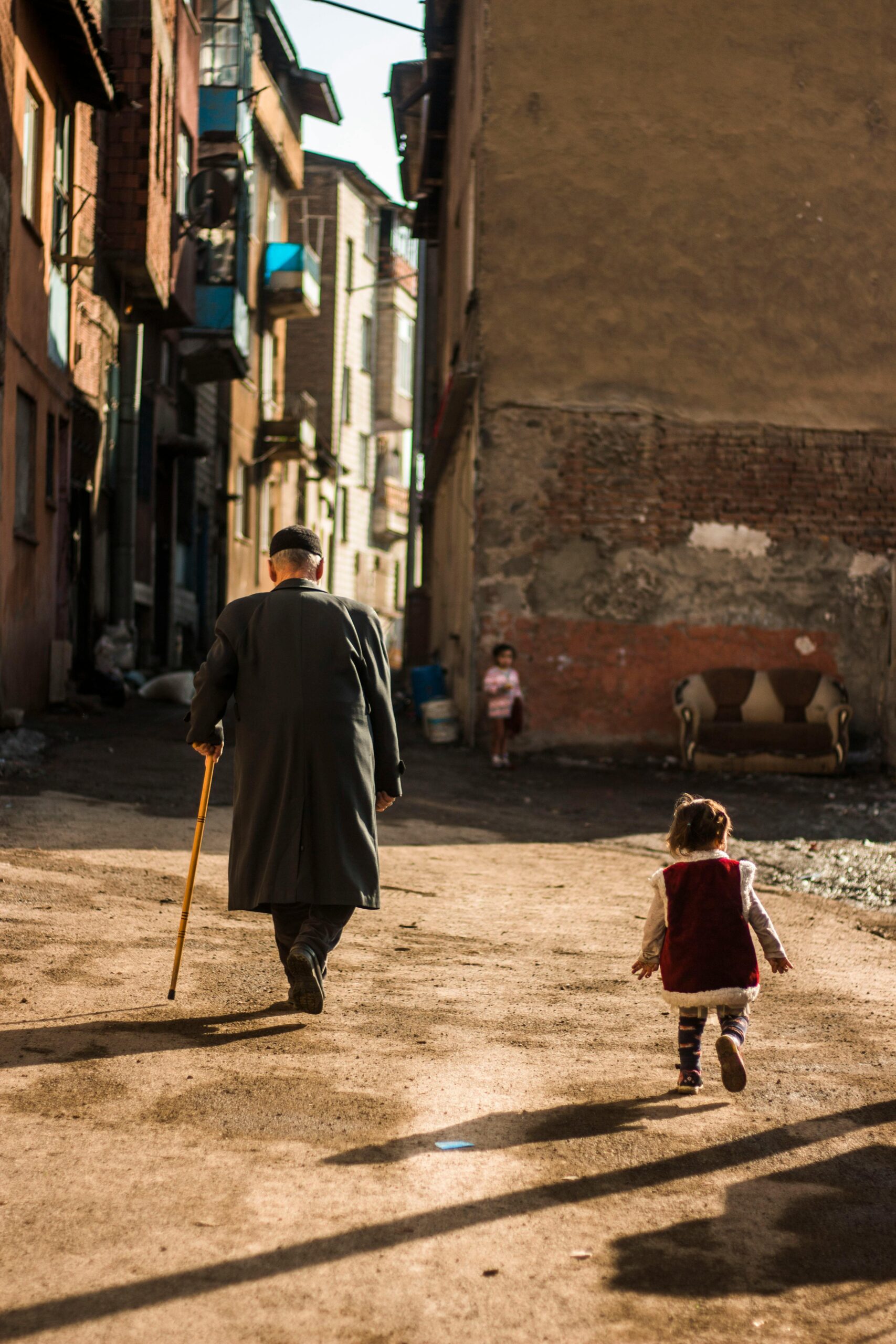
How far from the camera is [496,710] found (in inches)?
623

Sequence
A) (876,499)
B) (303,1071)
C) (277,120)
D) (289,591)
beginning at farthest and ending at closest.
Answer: (277,120) < (876,499) < (289,591) < (303,1071)

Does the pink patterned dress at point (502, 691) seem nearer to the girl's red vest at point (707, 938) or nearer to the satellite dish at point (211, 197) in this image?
the girl's red vest at point (707, 938)

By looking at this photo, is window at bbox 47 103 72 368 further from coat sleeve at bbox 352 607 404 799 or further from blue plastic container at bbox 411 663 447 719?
coat sleeve at bbox 352 607 404 799

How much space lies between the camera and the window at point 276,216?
116 feet

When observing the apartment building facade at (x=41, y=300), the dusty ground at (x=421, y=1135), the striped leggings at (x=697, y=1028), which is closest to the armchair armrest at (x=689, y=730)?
the apartment building facade at (x=41, y=300)

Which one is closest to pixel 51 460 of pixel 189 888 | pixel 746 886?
pixel 189 888

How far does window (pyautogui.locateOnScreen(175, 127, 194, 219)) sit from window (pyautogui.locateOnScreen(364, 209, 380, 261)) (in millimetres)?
20571

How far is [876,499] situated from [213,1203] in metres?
15.2

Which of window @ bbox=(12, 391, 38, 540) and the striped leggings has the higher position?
window @ bbox=(12, 391, 38, 540)

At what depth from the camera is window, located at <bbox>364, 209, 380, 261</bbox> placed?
46.8 m

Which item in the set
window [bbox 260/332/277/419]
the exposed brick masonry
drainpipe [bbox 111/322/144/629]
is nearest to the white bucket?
the exposed brick masonry

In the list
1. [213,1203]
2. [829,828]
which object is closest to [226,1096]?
[213,1203]

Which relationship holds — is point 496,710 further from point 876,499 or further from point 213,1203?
point 213,1203

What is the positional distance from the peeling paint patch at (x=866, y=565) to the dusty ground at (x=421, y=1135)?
9468mm
